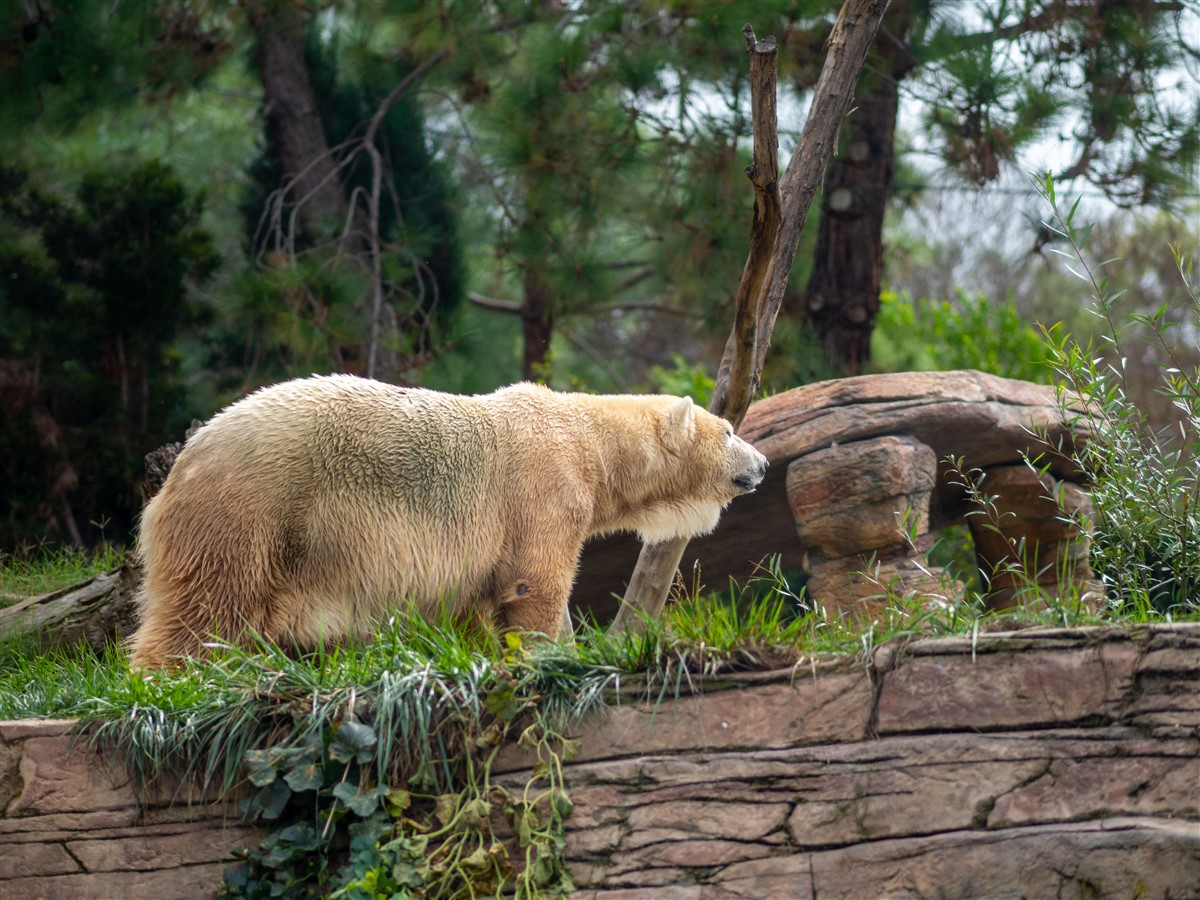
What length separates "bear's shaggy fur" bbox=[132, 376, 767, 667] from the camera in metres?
5.48

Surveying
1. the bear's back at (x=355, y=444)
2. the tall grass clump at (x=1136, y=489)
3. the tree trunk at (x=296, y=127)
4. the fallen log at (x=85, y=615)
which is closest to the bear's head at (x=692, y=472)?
the bear's back at (x=355, y=444)

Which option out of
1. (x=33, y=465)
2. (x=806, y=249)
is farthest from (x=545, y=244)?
Answer: (x=33, y=465)

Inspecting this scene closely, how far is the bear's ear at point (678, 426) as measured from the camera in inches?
268

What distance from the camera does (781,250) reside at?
22.1 ft

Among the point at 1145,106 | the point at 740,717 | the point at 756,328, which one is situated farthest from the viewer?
the point at 1145,106

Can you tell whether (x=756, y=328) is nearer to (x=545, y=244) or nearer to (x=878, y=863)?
(x=878, y=863)

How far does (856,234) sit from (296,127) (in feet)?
19.5

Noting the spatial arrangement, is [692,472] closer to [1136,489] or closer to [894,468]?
[894,468]

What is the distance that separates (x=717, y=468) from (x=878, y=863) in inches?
115

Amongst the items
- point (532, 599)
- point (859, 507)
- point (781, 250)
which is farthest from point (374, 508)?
point (859, 507)

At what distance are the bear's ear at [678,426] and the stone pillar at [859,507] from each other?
102 cm

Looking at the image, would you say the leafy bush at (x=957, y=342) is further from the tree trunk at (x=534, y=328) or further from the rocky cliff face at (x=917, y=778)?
the rocky cliff face at (x=917, y=778)

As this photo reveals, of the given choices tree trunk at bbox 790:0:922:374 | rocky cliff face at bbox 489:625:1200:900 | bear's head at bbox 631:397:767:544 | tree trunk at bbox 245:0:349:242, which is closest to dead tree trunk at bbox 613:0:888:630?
bear's head at bbox 631:397:767:544

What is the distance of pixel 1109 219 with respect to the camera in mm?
23609
